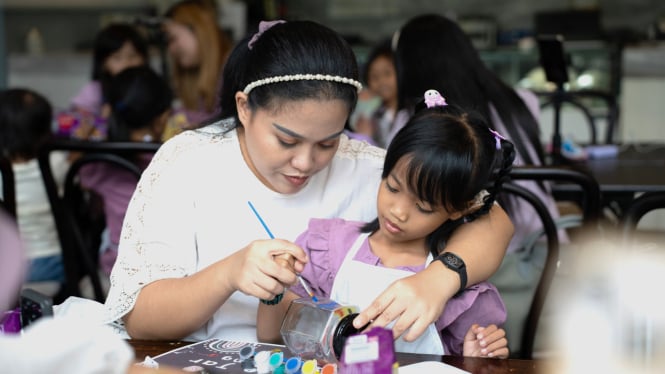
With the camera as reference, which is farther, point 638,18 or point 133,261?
point 638,18

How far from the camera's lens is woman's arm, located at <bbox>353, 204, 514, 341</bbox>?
133 cm

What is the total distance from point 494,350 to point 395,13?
22.6 feet

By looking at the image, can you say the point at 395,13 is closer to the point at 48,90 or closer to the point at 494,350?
the point at 48,90

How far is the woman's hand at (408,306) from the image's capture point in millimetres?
1316

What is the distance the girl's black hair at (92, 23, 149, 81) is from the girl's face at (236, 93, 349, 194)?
2.80 metres

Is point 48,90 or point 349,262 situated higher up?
point 349,262

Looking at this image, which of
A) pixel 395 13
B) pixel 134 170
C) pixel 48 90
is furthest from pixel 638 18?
pixel 134 170

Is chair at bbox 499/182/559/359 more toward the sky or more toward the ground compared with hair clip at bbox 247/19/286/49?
more toward the ground

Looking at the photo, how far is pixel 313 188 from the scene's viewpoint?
1820mm

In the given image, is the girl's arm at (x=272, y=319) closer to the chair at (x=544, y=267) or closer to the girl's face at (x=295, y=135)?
the girl's face at (x=295, y=135)

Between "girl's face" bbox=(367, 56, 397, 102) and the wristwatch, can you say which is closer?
the wristwatch

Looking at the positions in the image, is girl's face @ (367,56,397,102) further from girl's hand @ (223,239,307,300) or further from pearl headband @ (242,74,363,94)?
girl's hand @ (223,239,307,300)

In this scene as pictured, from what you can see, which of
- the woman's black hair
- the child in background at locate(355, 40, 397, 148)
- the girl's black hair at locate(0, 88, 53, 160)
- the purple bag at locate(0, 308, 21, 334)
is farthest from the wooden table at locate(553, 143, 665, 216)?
the girl's black hair at locate(0, 88, 53, 160)

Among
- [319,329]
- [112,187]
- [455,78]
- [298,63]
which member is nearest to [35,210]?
[112,187]
